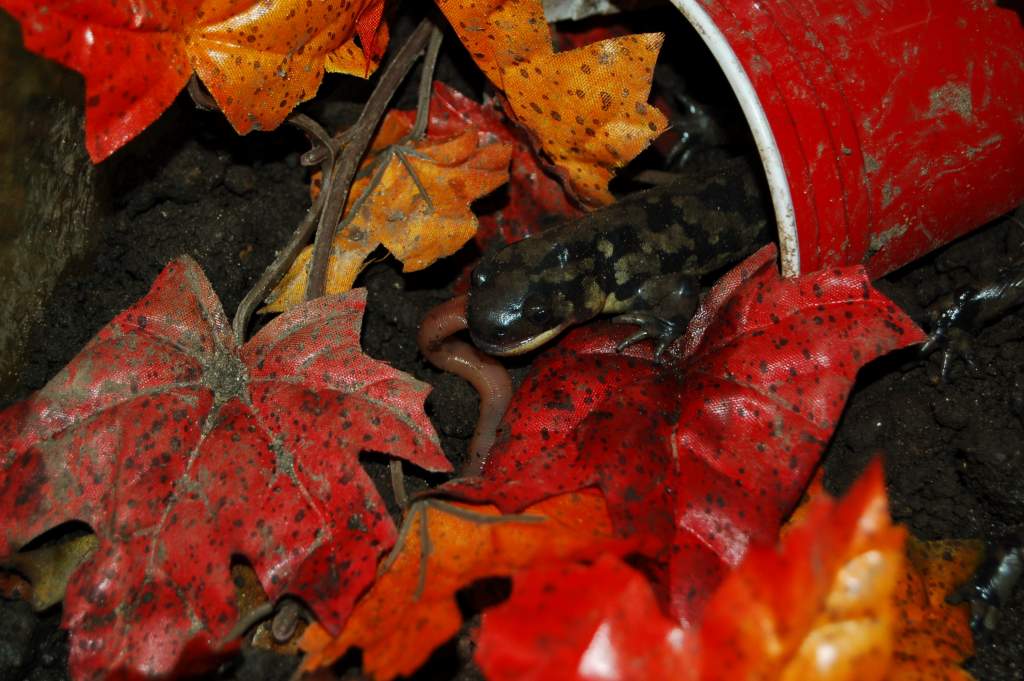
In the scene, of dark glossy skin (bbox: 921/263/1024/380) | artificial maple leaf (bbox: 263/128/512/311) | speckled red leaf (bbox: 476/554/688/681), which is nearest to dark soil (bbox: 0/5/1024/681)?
dark glossy skin (bbox: 921/263/1024/380)

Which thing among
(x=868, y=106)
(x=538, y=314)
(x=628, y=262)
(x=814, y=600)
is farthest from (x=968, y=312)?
(x=814, y=600)

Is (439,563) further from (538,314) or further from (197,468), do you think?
(538,314)

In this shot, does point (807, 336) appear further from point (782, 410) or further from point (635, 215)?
point (635, 215)

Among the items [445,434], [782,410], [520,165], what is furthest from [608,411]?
[520,165]

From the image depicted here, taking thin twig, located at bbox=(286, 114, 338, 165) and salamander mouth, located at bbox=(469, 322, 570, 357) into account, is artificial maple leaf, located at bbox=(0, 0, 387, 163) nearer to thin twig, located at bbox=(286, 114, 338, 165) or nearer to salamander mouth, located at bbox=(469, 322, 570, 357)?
thin twig, located at bbox=(286, 114, 338, 165)

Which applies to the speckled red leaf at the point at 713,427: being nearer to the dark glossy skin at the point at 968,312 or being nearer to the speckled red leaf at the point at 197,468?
the speckled red leaf at the point at 197,468

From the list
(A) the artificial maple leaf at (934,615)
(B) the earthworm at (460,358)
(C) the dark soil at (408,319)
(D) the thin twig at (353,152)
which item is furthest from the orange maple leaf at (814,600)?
(D) the thin twig at (353,152)

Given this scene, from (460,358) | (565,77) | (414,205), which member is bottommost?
(460,358)
